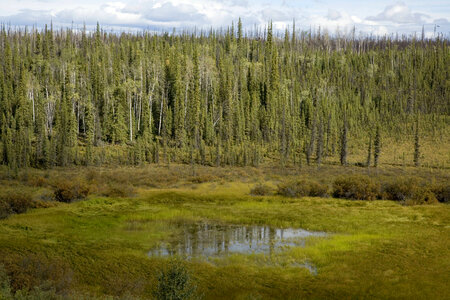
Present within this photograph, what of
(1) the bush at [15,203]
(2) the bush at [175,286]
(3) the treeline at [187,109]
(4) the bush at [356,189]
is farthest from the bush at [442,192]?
(1) the bush at [15,203]

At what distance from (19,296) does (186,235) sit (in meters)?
15.9

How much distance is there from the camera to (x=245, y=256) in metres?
26.3

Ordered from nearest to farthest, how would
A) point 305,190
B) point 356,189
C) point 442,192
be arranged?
point 442,192 < point 356,189 < point 305,190

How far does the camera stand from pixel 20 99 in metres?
83.2

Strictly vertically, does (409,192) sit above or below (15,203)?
below

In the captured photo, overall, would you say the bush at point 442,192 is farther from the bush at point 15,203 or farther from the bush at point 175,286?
the bush at point 15,203

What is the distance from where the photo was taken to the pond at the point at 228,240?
27.3 meters

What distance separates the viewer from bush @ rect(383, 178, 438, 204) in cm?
4267

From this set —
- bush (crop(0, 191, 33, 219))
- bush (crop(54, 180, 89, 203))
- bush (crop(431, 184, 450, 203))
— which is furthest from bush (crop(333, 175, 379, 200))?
bush (crop(0, 191, 33, 219))

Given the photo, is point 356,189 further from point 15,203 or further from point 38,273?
point 38,273

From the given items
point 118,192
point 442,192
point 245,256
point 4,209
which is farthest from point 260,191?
point 4,209

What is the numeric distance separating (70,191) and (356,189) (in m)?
28.0

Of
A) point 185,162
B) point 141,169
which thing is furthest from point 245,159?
point 141,169

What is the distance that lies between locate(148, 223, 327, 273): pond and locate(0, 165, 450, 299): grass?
3.26ft
